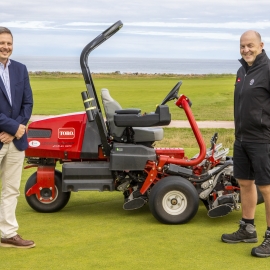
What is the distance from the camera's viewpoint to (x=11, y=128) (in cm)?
521

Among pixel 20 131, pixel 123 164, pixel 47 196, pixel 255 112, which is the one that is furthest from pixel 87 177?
pixel 255 112

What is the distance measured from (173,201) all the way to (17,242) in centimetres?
165

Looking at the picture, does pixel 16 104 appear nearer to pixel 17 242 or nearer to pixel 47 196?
pixel 17 242

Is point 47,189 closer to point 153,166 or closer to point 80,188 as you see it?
point 80,188

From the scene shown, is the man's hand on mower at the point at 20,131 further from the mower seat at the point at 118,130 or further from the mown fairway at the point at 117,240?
the mower seat at the point at 118,130

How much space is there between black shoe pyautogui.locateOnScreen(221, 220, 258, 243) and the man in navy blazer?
173 cm

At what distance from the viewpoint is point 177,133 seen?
15.6m

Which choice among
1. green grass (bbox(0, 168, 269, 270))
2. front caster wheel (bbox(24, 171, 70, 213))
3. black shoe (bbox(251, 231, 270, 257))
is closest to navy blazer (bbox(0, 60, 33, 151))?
green grass (bbox(0, 168, 269, 270))

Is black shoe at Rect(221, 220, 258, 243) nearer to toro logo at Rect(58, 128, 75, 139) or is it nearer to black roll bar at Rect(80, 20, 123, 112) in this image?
black roll bar at Rect(80, 20, 123, 112)

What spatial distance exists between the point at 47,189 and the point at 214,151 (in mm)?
1867

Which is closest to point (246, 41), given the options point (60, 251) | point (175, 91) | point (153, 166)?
point (175, 91)

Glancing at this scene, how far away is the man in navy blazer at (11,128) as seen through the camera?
5.22m

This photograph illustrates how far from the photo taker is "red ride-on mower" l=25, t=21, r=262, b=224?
6.30m

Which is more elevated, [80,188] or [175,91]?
[175,91]
